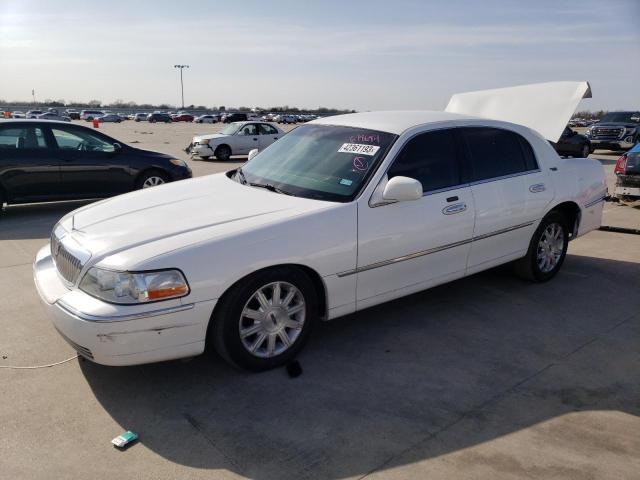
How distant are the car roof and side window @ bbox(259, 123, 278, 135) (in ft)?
51.1

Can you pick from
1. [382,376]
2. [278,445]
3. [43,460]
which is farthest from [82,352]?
[382,376]

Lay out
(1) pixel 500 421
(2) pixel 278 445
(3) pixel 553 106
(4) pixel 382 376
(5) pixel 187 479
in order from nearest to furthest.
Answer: (5) pixel 187 479
(2) pixel 278 445
(1) pixel 500 421
(4) pixel 382 376
(3) pixel 553 106

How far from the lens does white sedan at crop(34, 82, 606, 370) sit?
3176 millimetres

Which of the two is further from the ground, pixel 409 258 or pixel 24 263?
pixel 409 258

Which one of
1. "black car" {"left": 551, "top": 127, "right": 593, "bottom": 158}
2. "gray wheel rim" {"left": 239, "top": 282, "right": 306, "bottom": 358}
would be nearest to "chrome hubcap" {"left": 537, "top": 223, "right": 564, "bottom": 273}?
"gray wheel rim" {"left": 239, "top": 282, "right": 306, "bottom": 358}

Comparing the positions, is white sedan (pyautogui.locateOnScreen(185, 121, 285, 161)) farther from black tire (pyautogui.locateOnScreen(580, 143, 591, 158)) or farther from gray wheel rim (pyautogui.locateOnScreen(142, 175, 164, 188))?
black tire (pyautogui.locateOnScreen(580, 143, 591, 158))

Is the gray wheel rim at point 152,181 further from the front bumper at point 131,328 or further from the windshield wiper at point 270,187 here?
the front bumper at point 131,328

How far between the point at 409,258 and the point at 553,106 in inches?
116

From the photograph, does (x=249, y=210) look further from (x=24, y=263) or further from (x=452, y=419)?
(x=24, y=263)

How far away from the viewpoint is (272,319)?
3604 millimetres

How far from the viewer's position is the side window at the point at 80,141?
8.69 m

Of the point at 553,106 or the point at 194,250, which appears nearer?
the point at 194,250

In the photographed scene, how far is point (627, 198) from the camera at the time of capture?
31.7 feet

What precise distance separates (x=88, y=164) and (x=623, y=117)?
21.1m
